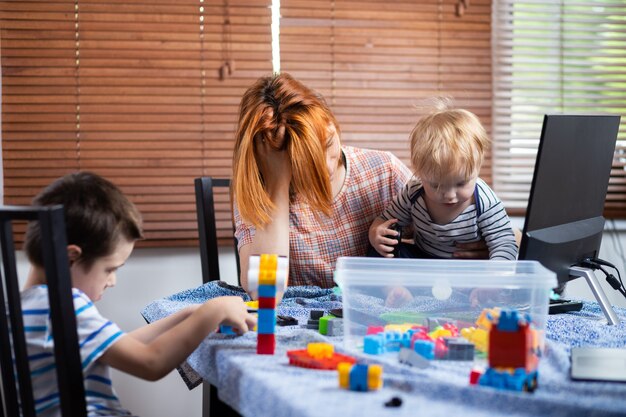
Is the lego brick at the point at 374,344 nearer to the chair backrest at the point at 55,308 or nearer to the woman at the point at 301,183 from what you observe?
the chair backrest at the point at 55,308

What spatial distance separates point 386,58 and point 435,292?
1.56m

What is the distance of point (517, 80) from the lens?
8.80ft

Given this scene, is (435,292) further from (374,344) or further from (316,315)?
(316,315)

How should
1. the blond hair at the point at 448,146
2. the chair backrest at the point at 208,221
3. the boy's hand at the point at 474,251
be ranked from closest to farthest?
the blond hair at the point at 448,146 → the boy's hand at the point at 474,251 → the chair backrest at the point at 208,221

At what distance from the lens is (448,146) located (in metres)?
1.58

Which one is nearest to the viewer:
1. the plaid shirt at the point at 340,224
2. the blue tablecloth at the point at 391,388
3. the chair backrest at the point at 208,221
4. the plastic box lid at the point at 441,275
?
the blue tablecloth at the point at 391,388

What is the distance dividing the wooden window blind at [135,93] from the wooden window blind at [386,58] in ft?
0.51

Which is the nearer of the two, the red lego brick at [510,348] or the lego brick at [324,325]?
the red lego brick at [510,348]

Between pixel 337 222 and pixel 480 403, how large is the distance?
1023 mm

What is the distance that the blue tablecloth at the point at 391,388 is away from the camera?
2.89 ft

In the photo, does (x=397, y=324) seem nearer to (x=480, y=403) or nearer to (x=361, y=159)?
(x=480, y=403)

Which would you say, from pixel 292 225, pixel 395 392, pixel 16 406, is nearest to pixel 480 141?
pixel 292 225

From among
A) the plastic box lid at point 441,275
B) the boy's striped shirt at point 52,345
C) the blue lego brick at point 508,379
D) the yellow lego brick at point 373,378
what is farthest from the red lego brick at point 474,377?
the boy's striped shirt at point 52,345

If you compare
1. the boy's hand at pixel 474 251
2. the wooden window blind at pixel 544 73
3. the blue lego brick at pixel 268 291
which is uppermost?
the wooden window blind at pixel 544 73
